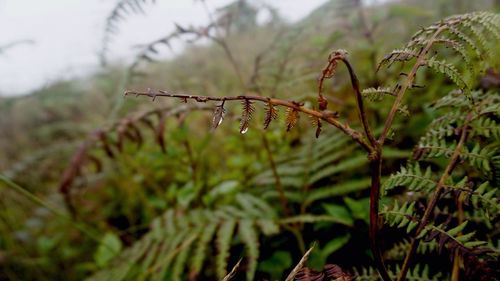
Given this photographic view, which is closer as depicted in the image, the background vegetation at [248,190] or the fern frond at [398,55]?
the fern frond at [398,55]

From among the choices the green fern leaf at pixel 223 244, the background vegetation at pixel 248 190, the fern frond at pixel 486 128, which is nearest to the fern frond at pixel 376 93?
the background vegetation at pixel 248 190

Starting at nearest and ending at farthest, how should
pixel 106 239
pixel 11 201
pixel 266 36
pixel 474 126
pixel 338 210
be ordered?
pixel 474 126 → pixel 338 210 → pixel 106 239 → pixel 11 201 → pixel 266 36

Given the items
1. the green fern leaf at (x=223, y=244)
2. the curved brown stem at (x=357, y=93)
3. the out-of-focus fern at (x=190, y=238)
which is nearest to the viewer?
the curved brown stem at (x=357, y=93)

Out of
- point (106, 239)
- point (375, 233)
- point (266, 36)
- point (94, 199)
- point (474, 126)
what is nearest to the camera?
point (375, 233)

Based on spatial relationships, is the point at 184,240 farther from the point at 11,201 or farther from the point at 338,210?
the point at 11,201

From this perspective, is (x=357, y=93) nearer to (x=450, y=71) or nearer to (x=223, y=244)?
(x=450, y=71)

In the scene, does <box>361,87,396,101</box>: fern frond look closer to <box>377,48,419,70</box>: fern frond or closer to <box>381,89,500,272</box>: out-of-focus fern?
<box>377,48,419,70</box>: fern frond

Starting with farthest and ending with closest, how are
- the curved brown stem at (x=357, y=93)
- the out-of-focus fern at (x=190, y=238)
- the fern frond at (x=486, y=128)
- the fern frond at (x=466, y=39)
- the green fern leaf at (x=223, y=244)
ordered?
the out-of-focus fern at (x=190, y=238) → the green fern leaf at (x=223, y=244) → the fern frond at (x=486, y=128) → the fern frond at (x=466, y=39) → the curved brown stem at (x=357, y=93)

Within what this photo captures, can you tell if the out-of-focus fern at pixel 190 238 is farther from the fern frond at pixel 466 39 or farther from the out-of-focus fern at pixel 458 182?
the fern frond at pixel 466 39

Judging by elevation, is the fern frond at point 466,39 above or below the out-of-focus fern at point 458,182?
above

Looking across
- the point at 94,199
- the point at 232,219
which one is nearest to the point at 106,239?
the point at 232,219
